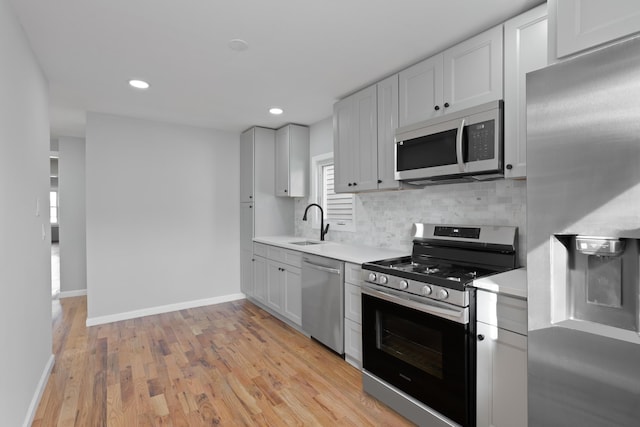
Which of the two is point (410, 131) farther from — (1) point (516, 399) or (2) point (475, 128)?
(1) point (516, 399)

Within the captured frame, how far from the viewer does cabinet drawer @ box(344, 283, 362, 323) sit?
8.39 feet

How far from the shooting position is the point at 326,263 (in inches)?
113

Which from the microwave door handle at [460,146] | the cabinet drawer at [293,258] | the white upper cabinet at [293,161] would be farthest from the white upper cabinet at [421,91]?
the white upper cabinet at [293,161]

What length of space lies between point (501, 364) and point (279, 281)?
2.50 m

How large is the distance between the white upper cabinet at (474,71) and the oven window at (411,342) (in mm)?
1432

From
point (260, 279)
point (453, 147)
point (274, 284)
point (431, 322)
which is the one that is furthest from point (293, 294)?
point (453, 147)

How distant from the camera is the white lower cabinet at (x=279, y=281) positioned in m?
3.39

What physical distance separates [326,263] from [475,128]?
5.18ft

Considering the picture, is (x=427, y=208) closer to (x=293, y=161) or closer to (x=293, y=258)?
(x=293, y=258)

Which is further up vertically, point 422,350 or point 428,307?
point 428,307

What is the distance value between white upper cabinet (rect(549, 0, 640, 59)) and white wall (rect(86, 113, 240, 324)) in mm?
4011

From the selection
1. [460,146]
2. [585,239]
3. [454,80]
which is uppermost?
[454,80]

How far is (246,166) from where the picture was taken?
14.9ft

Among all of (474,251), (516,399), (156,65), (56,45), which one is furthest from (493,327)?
(56,45)
